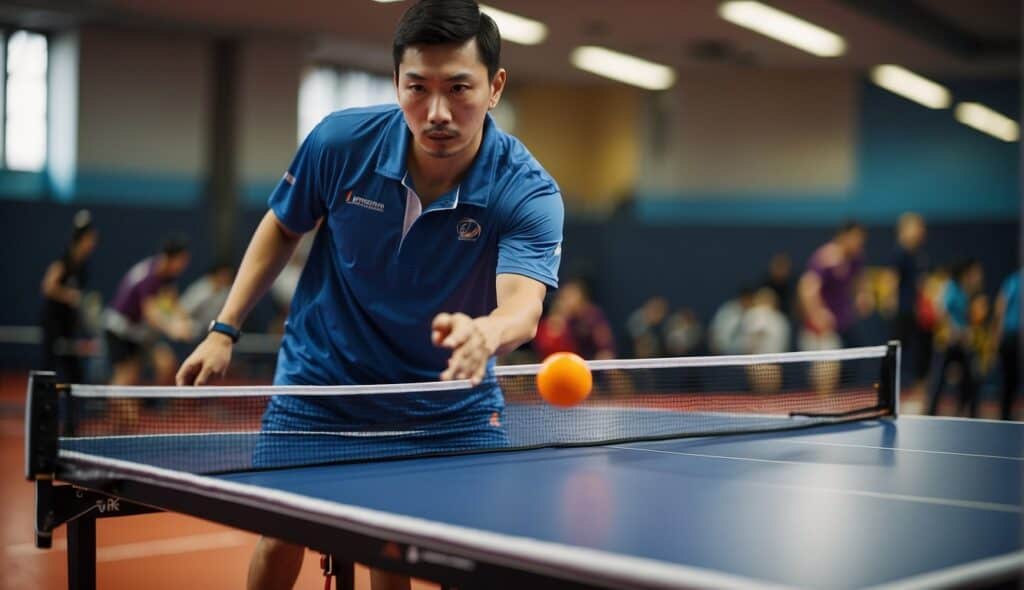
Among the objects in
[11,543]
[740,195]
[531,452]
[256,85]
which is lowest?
[11,543]

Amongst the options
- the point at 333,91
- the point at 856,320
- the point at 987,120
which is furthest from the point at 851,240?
the point at 333,91

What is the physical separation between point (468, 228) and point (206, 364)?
0.63m

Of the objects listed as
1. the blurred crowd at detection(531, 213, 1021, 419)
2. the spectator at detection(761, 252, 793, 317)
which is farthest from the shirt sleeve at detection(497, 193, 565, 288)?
the spectator at detection(761, 252, 793, 317)

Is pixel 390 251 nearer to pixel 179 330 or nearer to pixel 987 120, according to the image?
pixel 179 330

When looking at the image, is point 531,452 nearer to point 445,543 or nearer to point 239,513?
point 239,513

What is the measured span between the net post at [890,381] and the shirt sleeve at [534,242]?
58.3 inches

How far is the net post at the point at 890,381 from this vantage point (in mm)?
3494

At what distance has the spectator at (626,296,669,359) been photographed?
15648 mm

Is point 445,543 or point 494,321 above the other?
point 494,321

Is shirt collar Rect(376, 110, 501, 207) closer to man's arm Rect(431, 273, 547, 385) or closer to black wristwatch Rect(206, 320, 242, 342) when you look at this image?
man's arm Rect(431, 273, 547, 385)

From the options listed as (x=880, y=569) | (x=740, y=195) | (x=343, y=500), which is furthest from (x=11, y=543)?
(x=740, y=195)

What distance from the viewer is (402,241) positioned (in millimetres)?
2482

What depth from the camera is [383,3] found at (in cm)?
1166

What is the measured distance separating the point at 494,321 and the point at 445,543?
58 centimetres
